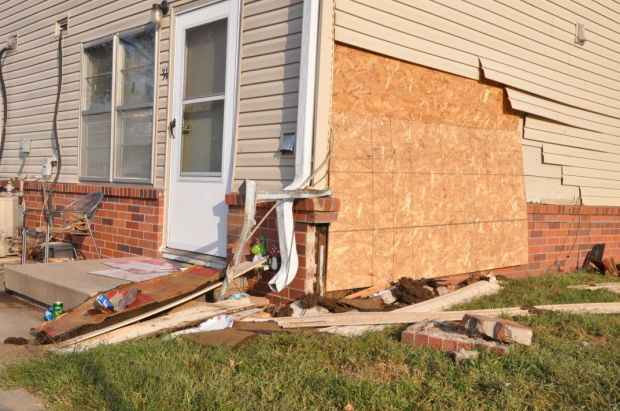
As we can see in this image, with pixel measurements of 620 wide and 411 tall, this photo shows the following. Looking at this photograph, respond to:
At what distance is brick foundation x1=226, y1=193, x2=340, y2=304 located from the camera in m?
4.89

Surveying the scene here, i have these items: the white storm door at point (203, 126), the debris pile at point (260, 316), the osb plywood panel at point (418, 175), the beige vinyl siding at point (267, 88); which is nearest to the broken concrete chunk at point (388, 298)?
the debris pile at point (260, 316)

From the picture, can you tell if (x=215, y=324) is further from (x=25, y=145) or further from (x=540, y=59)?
(x=25, y=145)

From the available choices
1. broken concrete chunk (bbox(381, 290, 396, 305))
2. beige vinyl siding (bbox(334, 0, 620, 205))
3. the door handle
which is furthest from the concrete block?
the door handle

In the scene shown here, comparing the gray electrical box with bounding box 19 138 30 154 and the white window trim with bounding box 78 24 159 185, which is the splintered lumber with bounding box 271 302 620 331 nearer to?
the white window trim with bounding box 78 24 159 185

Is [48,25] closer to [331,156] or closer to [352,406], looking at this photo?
[331,156]

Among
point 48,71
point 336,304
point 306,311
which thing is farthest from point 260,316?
point 48,71

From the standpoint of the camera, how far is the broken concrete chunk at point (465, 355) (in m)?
3.57

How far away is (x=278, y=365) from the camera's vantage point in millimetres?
3479

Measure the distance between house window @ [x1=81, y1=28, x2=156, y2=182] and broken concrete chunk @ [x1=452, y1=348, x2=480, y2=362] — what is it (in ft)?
13.8

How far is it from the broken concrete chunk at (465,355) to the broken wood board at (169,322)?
73.1 inches

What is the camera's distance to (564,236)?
7.91 m

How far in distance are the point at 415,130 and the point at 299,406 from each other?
11.7 ft

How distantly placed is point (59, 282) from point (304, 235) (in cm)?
210

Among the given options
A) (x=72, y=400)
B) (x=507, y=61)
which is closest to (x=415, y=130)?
(x=507, y=61)
